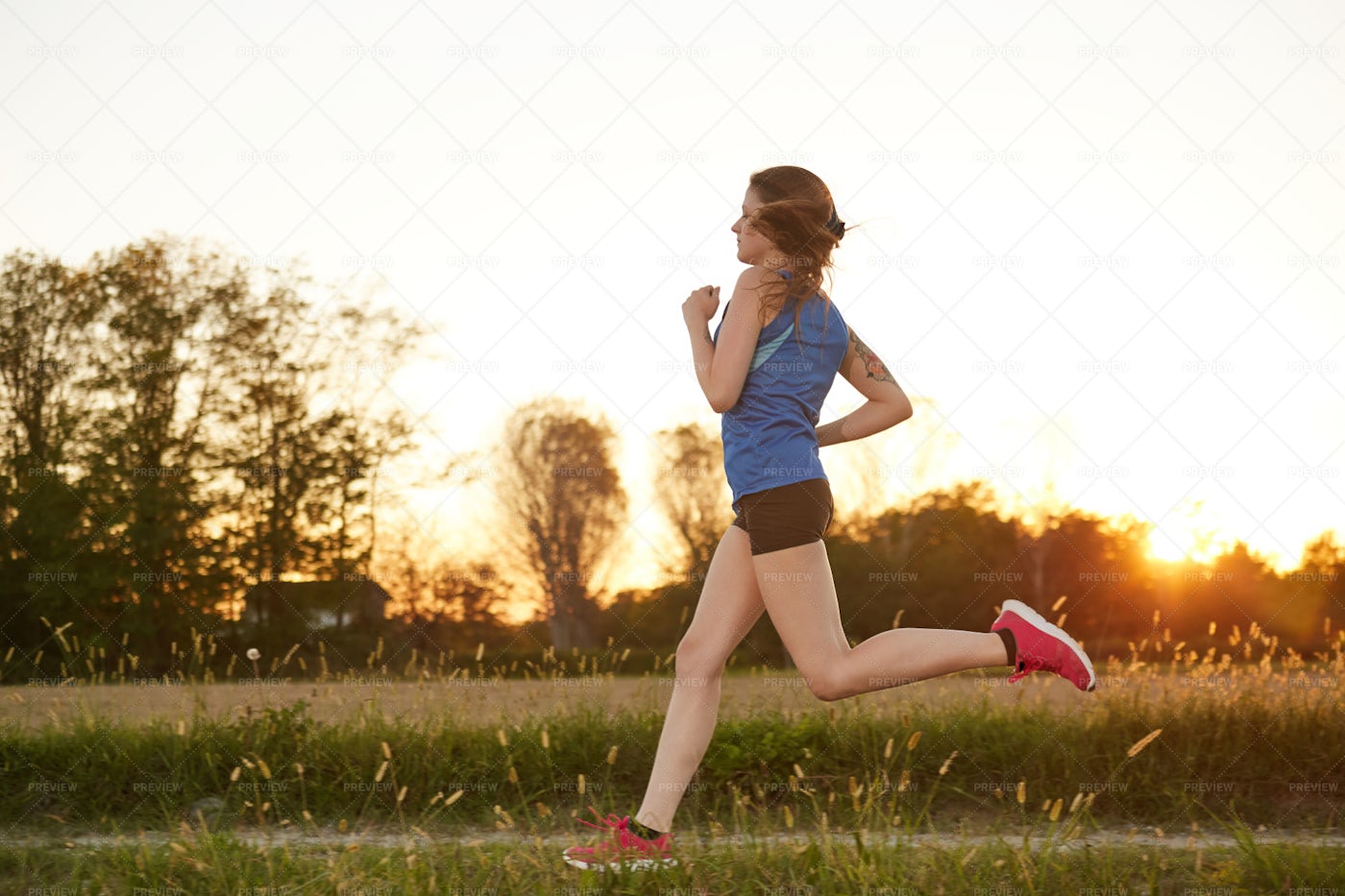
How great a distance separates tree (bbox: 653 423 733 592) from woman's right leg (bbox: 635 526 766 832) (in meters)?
13.2

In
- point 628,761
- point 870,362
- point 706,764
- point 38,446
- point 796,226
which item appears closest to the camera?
point 796,226

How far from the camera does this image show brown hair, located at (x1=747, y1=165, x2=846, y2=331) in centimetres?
325

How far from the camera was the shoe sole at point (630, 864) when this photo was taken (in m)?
3.00

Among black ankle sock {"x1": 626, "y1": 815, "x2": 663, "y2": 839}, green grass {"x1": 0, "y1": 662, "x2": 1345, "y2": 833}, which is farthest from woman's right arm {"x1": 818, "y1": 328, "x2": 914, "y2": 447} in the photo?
green grass {"x1": 0, "y1": 662, "x2": 1345, "y2": 833}

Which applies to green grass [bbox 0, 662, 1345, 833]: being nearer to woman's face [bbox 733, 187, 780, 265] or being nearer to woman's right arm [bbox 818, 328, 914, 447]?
woman's right arm [bbox 818, 328, 914, 447]

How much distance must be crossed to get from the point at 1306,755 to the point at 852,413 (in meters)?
3.31

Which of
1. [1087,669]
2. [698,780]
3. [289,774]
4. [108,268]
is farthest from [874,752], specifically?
[108,268]

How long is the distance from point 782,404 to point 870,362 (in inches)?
18.7

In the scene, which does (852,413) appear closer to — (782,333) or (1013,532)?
(782,333)

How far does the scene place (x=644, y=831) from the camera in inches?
125

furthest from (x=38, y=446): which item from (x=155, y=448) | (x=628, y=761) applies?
(x=628, y=761)

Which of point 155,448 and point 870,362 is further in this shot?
point 155,448

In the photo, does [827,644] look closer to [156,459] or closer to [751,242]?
[751,242]

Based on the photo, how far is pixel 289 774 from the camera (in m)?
4.79
